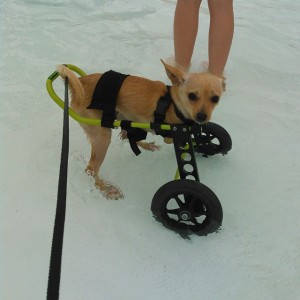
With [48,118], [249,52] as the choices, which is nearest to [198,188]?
[48,118]

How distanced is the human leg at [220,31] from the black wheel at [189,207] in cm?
100

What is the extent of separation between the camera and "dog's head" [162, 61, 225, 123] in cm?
159

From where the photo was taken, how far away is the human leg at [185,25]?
2.28 metres

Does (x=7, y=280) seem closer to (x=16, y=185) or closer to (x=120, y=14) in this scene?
(x=16, y=185)

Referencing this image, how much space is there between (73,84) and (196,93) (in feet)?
1.71

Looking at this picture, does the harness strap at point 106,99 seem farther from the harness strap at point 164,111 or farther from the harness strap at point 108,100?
the harness strap at point 164,111

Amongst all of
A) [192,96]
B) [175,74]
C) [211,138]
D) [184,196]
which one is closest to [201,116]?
[192,96]

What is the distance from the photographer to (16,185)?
1.79 metres

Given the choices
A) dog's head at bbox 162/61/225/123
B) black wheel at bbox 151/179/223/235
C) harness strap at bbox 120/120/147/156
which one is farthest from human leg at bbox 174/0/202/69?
black wheel at bbox 151/179/223/235

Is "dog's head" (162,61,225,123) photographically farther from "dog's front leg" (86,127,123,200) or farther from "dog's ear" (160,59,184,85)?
"dog's front leg" (86,127,123,200)

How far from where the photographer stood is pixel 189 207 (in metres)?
1.55

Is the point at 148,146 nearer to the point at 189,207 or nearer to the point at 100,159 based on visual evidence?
the point at 100,159

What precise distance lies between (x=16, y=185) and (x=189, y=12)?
1424 mm

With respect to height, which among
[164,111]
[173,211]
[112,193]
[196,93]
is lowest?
[112,193]
